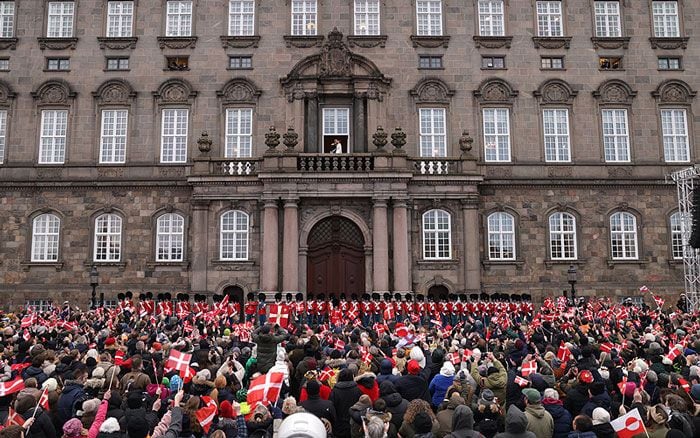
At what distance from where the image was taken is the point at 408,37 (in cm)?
3847

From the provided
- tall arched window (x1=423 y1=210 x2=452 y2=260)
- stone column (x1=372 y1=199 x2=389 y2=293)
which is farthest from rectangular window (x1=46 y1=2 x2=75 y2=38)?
tall arched window (x1=423 y1=210 x2=452 y2=260)

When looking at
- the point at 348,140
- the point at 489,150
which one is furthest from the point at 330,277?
the point at 489,150

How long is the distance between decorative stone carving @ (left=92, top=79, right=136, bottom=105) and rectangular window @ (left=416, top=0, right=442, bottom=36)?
17548 millimetres

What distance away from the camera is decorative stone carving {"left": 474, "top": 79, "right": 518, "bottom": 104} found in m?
38.1

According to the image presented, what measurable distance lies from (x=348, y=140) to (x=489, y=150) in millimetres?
8296

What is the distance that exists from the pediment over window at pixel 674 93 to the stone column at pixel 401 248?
17.5 metres

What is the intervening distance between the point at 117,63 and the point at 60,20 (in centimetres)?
458

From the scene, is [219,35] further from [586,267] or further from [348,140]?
[586,267]

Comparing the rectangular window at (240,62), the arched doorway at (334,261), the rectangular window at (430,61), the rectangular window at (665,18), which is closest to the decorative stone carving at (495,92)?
→ the rectangular window at (430,61)

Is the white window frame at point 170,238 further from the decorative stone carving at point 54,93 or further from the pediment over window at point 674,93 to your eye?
the pediment over window at point 674,93

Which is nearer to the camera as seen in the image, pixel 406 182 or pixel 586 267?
pixel 406 182

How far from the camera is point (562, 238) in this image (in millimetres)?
36906

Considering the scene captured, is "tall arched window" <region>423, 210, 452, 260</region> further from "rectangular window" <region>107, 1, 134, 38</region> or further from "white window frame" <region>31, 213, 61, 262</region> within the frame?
"rectangular window" <region>107, 1, 134, 38</region>

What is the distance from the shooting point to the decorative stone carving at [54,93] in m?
38.0
